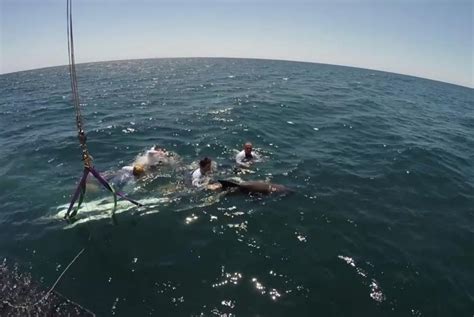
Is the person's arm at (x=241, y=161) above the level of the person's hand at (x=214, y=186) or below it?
above

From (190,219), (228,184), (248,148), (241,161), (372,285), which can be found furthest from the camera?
(241,161)

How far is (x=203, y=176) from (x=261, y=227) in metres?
3.86

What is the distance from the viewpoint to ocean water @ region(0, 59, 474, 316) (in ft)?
27.6

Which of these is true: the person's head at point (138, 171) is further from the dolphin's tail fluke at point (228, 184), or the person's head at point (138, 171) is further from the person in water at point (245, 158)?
the person in water at point (245, 158)

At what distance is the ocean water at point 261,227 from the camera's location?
842 centimetres

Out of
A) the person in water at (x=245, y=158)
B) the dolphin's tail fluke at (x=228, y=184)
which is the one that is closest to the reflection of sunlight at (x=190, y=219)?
the dolphin's tail fluke at (x=228, y=184)

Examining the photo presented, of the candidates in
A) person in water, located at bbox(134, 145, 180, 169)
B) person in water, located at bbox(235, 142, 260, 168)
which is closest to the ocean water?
person in water, located at bbox(235, 142, 260, 168)

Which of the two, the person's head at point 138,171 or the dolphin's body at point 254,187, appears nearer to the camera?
the dolphin's body at point 254,187

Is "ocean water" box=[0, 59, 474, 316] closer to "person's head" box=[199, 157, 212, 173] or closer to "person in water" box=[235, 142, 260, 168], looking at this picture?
"person in water" box=[235, 142, 260, 168]

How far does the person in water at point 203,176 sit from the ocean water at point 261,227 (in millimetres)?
594

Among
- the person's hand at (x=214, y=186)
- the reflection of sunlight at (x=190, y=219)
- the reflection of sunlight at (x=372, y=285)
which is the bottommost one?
the reflection of sunlight at (x=190, y=219)

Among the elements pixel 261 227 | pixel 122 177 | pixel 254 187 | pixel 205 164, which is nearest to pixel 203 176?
pixel 205 164

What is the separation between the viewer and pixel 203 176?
45.6ft

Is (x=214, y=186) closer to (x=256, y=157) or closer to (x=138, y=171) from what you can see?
(x=138, y=171)
